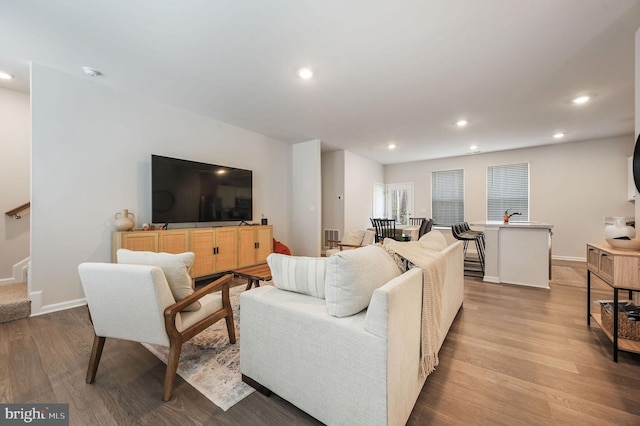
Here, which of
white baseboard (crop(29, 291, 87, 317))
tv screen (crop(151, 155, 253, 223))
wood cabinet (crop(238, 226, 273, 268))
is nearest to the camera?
white baseboard (crop(29, 291, 87, 317))

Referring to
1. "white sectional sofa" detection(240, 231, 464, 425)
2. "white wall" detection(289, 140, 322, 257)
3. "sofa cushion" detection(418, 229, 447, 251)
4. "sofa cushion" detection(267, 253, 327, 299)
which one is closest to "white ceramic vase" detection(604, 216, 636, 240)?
"sofa cushion" detection(418, 229, 447, 251)

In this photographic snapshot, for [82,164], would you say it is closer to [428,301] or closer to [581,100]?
[428,301]

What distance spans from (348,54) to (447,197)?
6001 millimetres

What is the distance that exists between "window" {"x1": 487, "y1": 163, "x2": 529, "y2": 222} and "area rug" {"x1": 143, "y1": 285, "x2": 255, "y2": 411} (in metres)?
7.00

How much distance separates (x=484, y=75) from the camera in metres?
2.90

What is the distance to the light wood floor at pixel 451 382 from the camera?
1401mm

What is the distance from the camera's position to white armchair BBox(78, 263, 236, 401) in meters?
1.47

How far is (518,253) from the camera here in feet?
12.8

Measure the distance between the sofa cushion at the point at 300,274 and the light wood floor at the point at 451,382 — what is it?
663 mm

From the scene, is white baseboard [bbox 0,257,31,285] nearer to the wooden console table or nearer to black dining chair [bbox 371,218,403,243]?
black dining chair [bbox 371,218,403,243]

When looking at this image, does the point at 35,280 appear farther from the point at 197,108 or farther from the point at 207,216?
the point at 197,108

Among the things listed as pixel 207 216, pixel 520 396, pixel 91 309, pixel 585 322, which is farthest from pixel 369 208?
pixel 91 309

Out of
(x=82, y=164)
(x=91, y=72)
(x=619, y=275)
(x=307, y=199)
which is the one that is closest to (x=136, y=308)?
(x=82, y=164)

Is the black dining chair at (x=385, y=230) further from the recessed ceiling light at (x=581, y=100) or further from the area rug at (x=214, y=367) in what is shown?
the area rug at (x=214, y=367)
